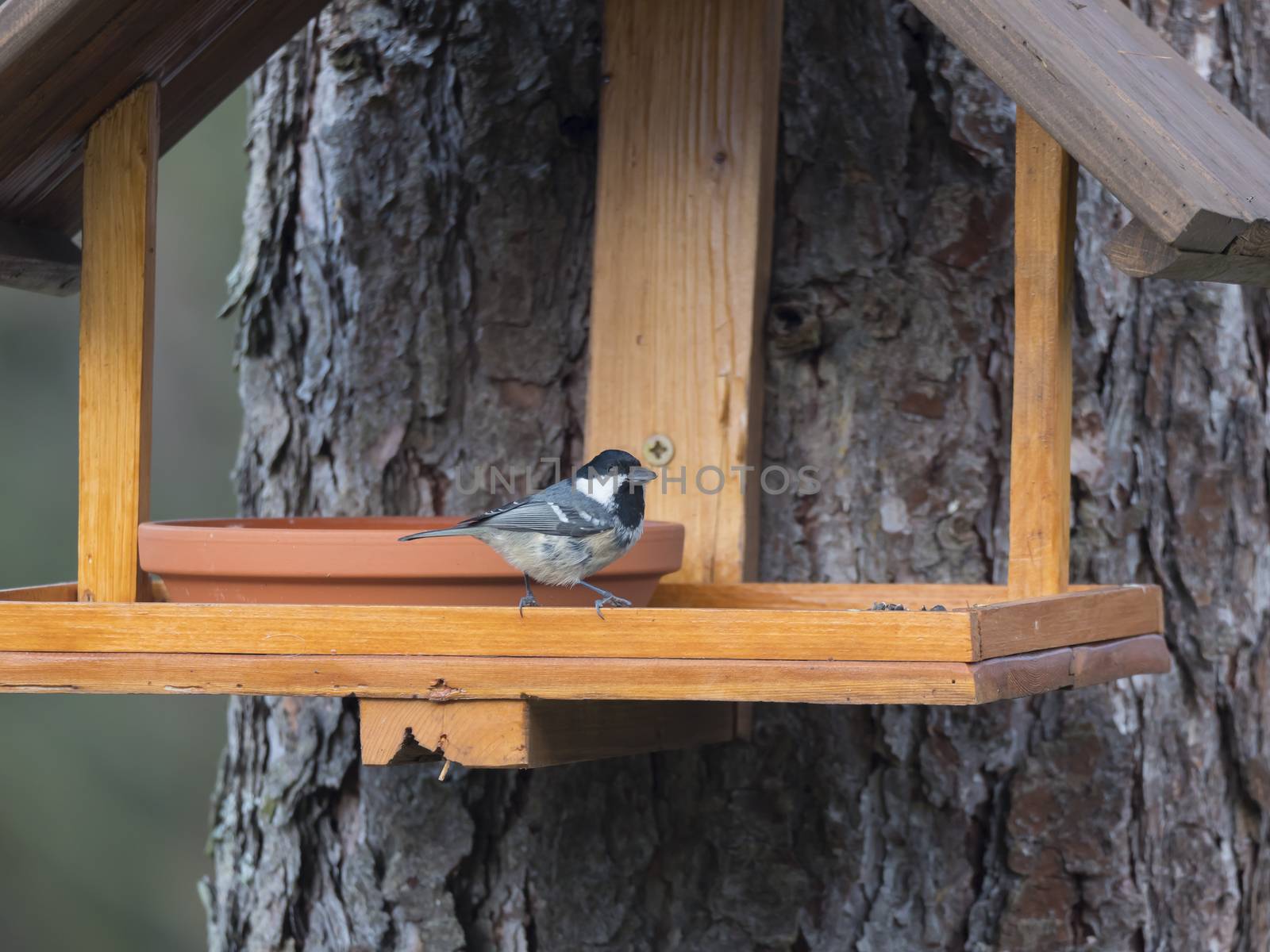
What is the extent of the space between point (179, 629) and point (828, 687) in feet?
2.68

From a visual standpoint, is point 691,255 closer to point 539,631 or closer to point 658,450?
point 658,450

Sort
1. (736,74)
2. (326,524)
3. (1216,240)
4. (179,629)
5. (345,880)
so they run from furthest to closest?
(345,880), (736,74), (326,524), (179,629), (1216,240)

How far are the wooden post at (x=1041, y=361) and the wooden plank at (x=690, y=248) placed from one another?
2.01ft

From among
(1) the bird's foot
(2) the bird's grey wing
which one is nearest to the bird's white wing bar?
(2) the bird's grey wing

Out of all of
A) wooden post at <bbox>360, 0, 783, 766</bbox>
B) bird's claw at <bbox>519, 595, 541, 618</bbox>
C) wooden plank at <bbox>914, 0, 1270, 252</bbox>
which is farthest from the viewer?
wooden post at <bbox>360, 0, 783, 766</bbox>

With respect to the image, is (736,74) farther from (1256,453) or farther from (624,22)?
(1256,453)

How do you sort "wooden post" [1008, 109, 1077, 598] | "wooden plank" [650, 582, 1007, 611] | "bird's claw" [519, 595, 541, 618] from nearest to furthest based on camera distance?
"bird's claw" [519, 595, 541, 618]
"wooden post" [1008, 109, 1077, 598]
"wooden plank" [650, 582, 1007, 611]

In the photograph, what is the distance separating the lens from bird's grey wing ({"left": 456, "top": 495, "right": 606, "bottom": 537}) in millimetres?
1936

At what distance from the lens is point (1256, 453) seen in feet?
8.55

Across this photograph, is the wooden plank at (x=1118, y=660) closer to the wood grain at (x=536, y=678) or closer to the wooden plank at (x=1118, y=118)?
the wood grain at (x=536, y=678)

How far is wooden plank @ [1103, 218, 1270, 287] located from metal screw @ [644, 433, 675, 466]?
3.20 feet

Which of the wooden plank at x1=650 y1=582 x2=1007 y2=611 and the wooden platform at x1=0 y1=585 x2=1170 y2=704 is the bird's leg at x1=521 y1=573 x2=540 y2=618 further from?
the wooden plank at x1=650 y1=582 x2=1007 y2=611

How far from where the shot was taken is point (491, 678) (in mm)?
1737

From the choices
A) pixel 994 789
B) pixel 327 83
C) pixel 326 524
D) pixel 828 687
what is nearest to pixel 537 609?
pixel 828 687
